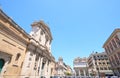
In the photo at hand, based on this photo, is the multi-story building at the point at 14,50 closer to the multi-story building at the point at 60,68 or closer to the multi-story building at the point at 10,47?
the multi-story building at the point at 10,47

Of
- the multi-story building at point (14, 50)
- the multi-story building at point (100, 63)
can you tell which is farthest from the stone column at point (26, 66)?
the multi-story building at point (100, 63)

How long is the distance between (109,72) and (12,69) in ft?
145

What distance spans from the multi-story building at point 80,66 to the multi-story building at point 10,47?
53150mm

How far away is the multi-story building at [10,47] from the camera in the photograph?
976 centimetres

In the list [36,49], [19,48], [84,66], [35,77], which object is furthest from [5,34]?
[84,66]

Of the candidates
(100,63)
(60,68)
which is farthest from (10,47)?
(100,63)

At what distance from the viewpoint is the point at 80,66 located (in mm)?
61094

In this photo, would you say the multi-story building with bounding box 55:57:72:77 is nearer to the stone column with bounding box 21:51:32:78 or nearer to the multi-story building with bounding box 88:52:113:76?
the multi-story building with bounding box 88:52:113:76

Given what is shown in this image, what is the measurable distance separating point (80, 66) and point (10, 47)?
5818cm

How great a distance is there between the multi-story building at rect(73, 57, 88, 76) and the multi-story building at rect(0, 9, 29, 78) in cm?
5315

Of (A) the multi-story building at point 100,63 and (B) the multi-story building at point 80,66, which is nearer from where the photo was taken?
(A) the multi-story building at point 100,63

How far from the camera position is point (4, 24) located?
32.0 feet

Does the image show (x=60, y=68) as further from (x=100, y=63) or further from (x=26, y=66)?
(x=26, y=66)

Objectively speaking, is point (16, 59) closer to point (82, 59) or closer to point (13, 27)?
point (13, 27)
